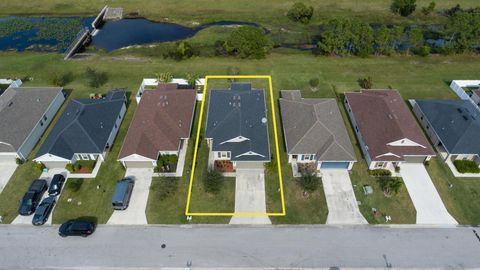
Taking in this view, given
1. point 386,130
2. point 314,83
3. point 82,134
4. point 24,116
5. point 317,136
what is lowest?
point 317,136

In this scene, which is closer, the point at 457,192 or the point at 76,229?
the point at 76,229

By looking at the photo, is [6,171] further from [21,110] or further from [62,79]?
[62,79]

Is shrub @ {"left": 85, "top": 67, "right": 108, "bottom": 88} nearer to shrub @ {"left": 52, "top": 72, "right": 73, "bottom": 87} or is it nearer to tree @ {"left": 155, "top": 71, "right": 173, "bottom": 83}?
shrub @ {"left": 52, "top": 72, "right": 73, "bottom": 87}

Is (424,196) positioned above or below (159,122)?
below

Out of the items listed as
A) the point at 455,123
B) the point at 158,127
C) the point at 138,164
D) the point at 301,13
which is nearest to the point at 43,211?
the point at 138,164

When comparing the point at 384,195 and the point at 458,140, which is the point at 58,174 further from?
the point at 458,140

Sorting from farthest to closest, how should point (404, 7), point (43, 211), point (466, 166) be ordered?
point (404, 7), point (466, 166), point (43, 211)

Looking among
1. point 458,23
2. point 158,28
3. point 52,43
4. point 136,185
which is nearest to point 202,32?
point 158,28

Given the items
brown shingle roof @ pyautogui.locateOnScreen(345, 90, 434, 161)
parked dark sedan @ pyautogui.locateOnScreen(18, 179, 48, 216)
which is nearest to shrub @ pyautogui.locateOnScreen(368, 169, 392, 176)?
brown shingle roof @ pyautogui.locateOnScreen(345, 90, 434, 161)
